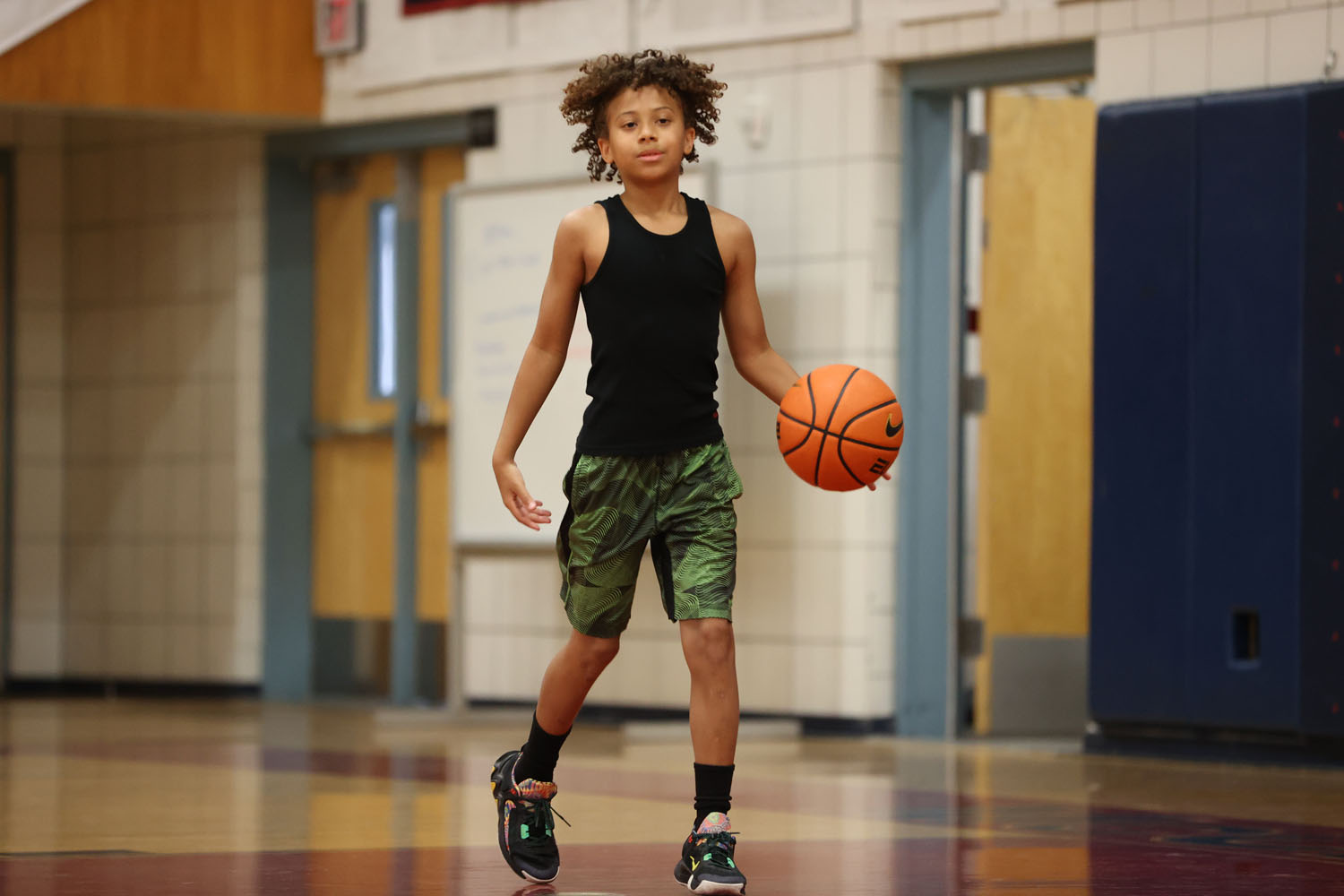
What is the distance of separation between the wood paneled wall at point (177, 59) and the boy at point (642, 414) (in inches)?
208

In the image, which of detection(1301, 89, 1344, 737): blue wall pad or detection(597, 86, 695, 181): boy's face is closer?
detection(597, 86, 695, 181): boy's face

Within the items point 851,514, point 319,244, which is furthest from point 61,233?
point 851,514

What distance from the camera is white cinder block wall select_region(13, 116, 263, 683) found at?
9.88 meters

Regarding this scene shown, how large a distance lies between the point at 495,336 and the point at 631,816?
3.49 m

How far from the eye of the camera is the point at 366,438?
9.73 meters

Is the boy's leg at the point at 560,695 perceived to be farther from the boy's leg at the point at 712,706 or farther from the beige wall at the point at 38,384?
the beige wall at the point at 38,384

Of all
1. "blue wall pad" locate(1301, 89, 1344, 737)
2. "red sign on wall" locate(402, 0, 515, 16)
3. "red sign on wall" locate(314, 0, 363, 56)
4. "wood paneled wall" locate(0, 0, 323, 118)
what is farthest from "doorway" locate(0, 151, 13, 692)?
"blue wall pad" locate(1301, 89, 1344, 737)

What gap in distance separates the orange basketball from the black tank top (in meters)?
0.17

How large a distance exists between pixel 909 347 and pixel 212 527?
12.1 feet

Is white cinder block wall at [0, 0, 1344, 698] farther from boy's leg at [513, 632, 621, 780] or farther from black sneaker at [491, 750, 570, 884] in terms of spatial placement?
black sneaker at [491, 750, 570, 884]

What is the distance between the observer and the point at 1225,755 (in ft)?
22.1

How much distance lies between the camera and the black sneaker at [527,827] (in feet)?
12.8

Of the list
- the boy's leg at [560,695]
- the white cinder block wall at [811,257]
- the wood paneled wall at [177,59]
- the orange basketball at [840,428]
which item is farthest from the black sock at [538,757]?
the wood paneled wall at [177,59]

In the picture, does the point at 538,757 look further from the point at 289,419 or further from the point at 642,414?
the point at 289,419
